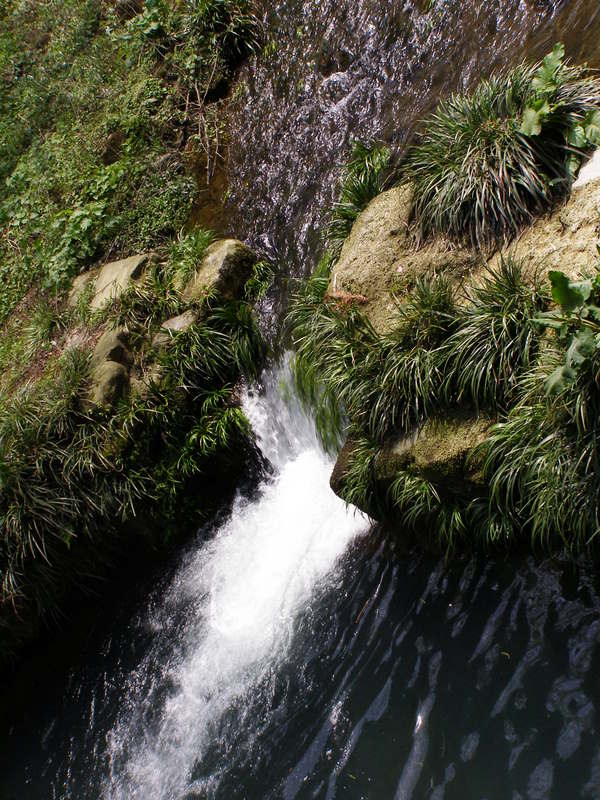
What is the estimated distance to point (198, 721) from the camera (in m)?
5.73

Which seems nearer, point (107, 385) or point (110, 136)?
point (107, 385)

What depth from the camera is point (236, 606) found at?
21.7 feet

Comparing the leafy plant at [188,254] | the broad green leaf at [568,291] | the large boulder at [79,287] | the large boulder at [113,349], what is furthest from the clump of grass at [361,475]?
the large boulder at [79,287]

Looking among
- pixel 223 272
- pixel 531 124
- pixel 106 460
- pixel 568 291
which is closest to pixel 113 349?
pixel 106 460

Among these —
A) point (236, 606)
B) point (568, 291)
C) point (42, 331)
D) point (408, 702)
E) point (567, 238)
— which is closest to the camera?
point (568, 291)

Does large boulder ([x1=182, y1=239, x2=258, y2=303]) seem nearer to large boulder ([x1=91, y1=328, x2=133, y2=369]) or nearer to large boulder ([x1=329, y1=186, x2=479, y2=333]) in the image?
large boulder ([x1=91, y1=328, x2=133, y2=369])

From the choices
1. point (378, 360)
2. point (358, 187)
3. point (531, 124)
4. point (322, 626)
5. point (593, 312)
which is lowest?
point (322, 626)

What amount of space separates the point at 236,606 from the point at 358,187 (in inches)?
162

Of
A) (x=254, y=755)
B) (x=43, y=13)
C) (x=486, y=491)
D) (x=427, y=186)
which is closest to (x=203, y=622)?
(x=254, y=755)

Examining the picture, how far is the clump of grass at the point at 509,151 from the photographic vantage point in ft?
16.8

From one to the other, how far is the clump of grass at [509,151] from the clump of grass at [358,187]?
0.99 metres

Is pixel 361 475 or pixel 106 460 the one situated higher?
pixel 106 460

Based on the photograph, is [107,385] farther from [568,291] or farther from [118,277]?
[568,291]

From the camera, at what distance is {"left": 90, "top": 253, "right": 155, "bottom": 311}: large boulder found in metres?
8.39
